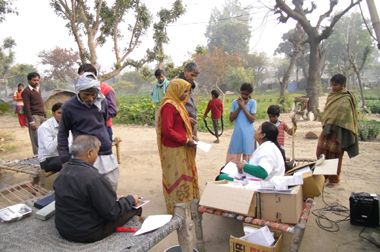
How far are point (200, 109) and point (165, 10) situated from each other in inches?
186

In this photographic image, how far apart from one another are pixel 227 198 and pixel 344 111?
262 centimetres

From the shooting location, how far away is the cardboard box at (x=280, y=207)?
7.20ft

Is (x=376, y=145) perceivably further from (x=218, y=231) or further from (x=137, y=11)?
(x=137, y=11)

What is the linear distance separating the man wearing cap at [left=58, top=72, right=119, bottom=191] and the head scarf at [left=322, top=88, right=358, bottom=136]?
3.34 m

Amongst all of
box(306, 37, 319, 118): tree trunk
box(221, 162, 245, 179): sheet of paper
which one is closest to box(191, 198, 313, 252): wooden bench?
box(221, 162, 245, 179): sheet of paper

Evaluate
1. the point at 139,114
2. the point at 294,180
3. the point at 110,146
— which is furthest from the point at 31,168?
the point at 139,114

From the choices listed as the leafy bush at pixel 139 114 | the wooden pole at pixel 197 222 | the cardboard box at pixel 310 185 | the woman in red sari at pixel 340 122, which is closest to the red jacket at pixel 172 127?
the wooden pole at pixel 197 222

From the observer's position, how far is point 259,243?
213 centimetres

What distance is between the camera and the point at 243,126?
377cm

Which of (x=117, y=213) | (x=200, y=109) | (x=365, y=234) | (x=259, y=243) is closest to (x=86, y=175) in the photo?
(x=117, y=213)

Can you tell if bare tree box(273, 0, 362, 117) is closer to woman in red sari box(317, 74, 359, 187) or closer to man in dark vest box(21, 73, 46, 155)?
woman in red sari box(317, 74, 359, 187)

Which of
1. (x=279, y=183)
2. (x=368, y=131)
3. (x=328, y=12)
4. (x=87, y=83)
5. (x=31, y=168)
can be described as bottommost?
(x=368, y=131)

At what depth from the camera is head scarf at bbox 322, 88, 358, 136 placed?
3805 millimetres

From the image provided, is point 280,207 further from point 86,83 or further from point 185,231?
point 86,83
